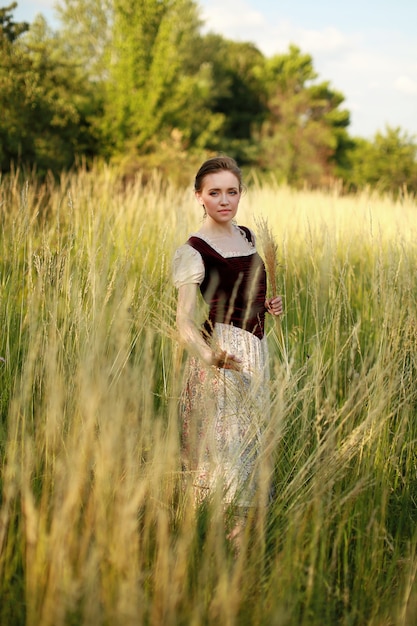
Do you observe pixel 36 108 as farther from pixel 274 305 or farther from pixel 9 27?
Result: pixel 274 305

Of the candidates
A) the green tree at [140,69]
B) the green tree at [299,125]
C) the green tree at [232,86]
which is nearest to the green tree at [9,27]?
the green tree at [140,69]

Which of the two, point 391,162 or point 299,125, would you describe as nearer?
point 391,162

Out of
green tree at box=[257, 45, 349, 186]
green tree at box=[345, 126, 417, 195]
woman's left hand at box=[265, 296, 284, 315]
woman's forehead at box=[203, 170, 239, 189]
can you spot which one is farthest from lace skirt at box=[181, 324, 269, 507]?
green tree at box=[345, 126, 417, 195]

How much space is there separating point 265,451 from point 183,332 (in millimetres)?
528

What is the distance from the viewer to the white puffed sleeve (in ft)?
7.29

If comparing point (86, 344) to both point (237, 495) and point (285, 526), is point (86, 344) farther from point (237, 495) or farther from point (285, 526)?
point (285, 526)

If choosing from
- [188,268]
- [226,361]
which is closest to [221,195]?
[188,268]

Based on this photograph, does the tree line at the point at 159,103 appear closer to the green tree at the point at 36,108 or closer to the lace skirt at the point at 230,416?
the green tree at the point at 36,108

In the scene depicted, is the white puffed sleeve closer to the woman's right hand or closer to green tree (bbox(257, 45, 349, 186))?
the woman's right hand

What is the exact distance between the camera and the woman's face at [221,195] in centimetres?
234

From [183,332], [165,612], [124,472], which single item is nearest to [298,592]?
[165,612]

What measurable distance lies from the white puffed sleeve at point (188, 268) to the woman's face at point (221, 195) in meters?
0.17

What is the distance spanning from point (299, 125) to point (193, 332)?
21088mm

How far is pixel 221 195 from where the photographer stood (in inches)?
92.5
